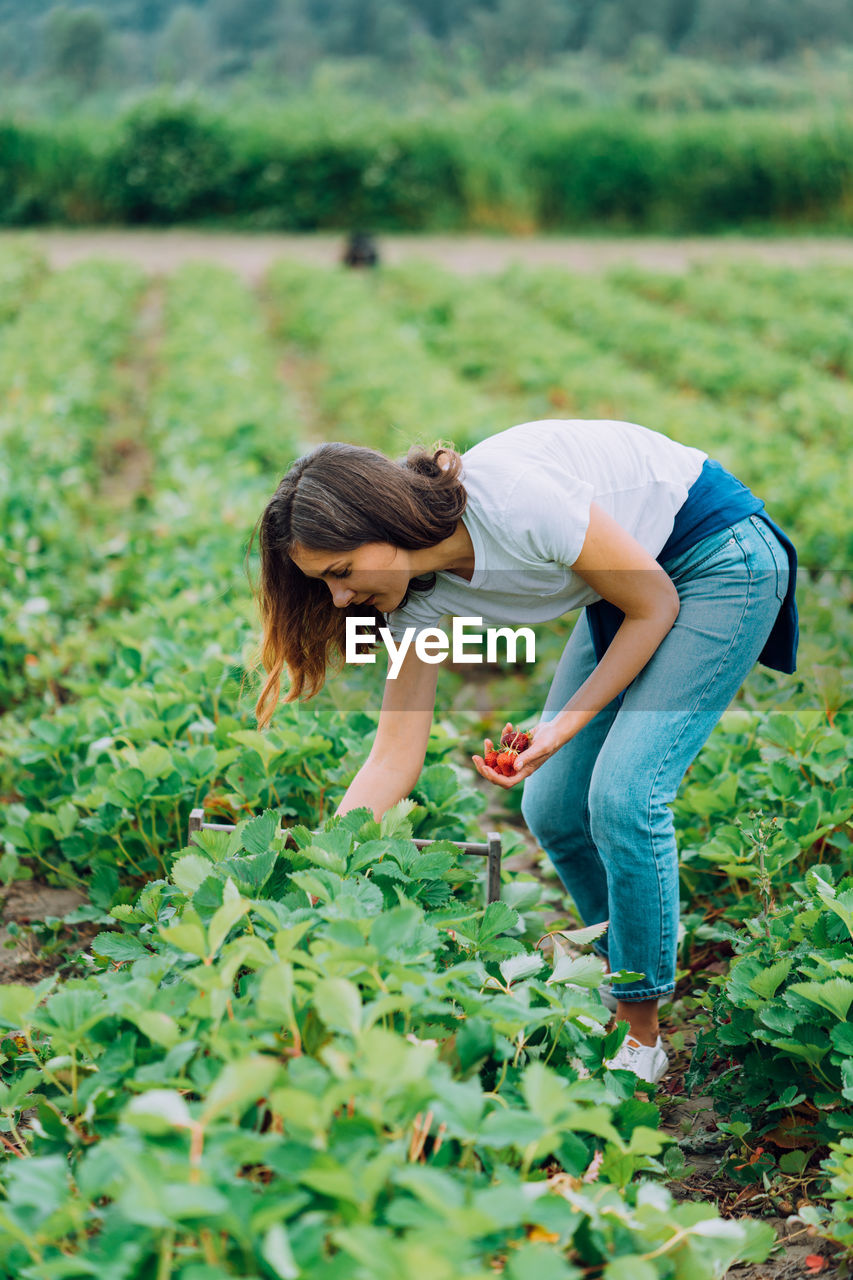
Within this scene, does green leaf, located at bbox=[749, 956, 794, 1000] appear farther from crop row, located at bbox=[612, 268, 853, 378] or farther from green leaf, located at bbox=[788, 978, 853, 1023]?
crop row, located at bbox=[612, 268, 853, 378]

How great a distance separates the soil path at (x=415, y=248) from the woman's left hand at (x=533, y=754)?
17.0 metres

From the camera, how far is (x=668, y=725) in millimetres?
2123

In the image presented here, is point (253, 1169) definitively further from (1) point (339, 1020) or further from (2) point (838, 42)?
(2) point (838, 42)

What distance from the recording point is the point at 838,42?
140 ft

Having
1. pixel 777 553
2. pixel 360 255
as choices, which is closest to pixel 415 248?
pixel 360 255

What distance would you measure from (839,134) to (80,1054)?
83.3ft

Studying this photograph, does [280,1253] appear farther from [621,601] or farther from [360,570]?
[621,601]

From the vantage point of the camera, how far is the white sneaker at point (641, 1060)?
2230mm

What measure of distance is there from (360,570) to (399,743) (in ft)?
1.23

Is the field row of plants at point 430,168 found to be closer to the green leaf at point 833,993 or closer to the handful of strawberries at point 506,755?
the handful of strawberries at point 506,755

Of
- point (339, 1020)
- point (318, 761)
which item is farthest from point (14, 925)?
point (339, 1020)

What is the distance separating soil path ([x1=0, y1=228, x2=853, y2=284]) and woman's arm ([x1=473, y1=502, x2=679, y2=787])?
17.0 m

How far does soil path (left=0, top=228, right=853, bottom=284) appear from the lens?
1958cm

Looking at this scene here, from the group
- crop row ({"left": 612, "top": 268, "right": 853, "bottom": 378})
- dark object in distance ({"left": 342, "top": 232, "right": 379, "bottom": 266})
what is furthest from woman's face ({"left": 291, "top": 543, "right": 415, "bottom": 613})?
dark object in distance ({"left": 342, "top": 232, "right": 379, "bottom": 266})
